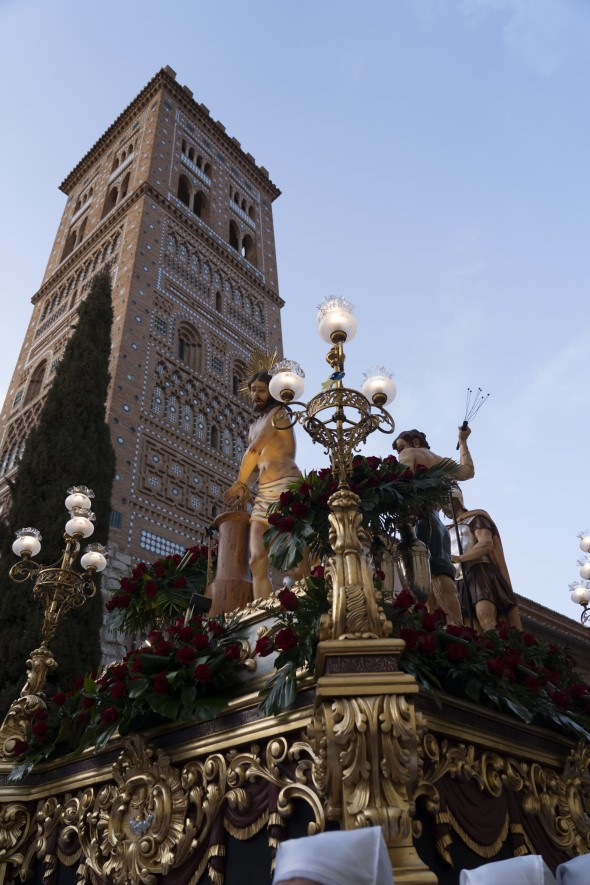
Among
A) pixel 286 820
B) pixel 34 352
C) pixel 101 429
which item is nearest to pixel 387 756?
pixel 286 820

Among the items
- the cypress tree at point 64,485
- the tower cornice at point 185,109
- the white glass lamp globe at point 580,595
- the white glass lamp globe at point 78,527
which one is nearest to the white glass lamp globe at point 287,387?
the white glass lamp globe at point 78,527

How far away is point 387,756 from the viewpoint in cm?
284

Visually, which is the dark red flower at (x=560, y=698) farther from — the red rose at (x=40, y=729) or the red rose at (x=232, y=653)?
the red rose at (x=40, y=729)

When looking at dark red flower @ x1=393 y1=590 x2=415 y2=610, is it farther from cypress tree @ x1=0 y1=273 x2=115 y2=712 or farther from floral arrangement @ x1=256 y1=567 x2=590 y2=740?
cypress tree @ x1=0 y1=273 x2=115 y2=712

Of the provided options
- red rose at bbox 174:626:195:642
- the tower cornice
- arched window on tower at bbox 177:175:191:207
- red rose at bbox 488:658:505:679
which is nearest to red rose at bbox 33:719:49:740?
red rose at bbox 174:626:195:642

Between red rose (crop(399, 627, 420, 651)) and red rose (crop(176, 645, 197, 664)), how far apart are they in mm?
1309

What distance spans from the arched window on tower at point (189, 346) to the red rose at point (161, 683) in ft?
69.2

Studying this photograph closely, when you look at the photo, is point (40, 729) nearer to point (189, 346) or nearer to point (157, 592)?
point (157, 592)

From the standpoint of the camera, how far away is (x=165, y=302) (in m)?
24.5

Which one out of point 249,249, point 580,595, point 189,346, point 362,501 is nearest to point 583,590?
point 580,595

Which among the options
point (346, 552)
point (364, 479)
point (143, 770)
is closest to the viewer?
point (346, 552)

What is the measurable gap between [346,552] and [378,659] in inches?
26.2

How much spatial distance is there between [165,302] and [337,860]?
2412 centimetres

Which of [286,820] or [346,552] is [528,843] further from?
[346,552]
